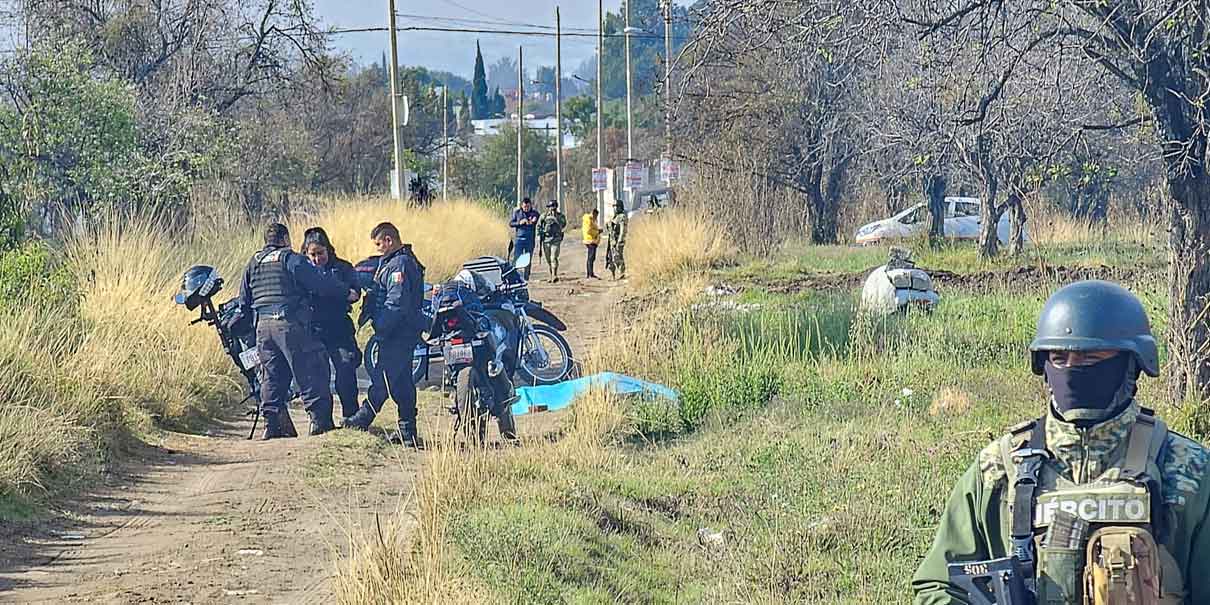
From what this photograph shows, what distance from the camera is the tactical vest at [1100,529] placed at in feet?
9.57

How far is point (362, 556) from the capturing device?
5.95 meters

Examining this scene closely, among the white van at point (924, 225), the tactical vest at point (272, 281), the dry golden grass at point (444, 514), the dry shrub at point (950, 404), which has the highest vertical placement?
the tactical vest at point (272, 281)

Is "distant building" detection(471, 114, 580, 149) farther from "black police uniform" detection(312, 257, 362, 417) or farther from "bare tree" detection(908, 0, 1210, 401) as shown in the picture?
"bare tree" detection(908, 0, 1210, 401)

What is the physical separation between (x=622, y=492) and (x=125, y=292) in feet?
22.5

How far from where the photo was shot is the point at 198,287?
11750 millimetres

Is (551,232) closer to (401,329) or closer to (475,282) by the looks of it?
(475,282)

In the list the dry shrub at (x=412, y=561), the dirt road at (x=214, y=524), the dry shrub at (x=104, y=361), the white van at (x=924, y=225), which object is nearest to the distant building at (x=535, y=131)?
the white van at (x=924, y=225)

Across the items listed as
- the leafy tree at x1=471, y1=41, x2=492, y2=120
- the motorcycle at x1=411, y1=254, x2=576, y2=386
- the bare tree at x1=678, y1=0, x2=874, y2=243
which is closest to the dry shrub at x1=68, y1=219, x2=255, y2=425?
the motorcycle at x1=411, y1=254, x2=576, y2=386

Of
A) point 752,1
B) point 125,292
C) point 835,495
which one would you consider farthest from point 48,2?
point 835,495

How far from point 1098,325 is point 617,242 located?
22.4 metres

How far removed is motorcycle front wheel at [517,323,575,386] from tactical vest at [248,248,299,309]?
93.5 inches

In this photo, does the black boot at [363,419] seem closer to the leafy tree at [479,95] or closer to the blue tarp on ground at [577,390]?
the blue tarp on ground at [577,390]

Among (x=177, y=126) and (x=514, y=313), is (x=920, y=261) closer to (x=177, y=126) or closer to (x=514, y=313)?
(x=177, y=126)

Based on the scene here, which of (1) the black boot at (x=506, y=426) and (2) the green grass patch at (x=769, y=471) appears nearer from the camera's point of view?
(2) the green grass patch at (x=769, y=471)
